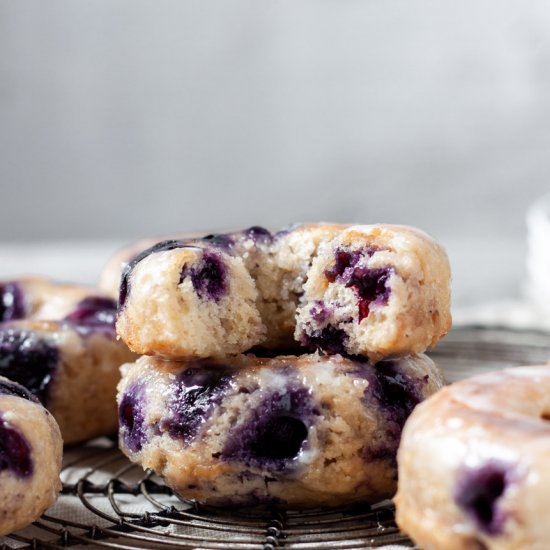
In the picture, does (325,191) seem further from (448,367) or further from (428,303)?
(428,303)

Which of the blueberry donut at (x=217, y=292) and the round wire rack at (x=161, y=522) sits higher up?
the blueberry donut at (x=217, y=292)

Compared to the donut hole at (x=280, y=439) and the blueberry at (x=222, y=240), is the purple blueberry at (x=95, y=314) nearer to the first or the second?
the blueberry at (x=222, y=240)

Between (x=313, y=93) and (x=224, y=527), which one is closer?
(x=224, y=527)

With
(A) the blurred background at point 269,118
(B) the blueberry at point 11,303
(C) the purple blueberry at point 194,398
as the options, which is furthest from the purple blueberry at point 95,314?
(A) the blurred background at point 269,118

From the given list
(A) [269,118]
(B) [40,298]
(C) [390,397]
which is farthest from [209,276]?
(A) [269,118]

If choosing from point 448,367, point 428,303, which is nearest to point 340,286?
point 428,303

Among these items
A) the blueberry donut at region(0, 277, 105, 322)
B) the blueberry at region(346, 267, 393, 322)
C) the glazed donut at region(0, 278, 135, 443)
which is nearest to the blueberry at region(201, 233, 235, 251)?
the blueberry at region(346, 267, 393, 322)
